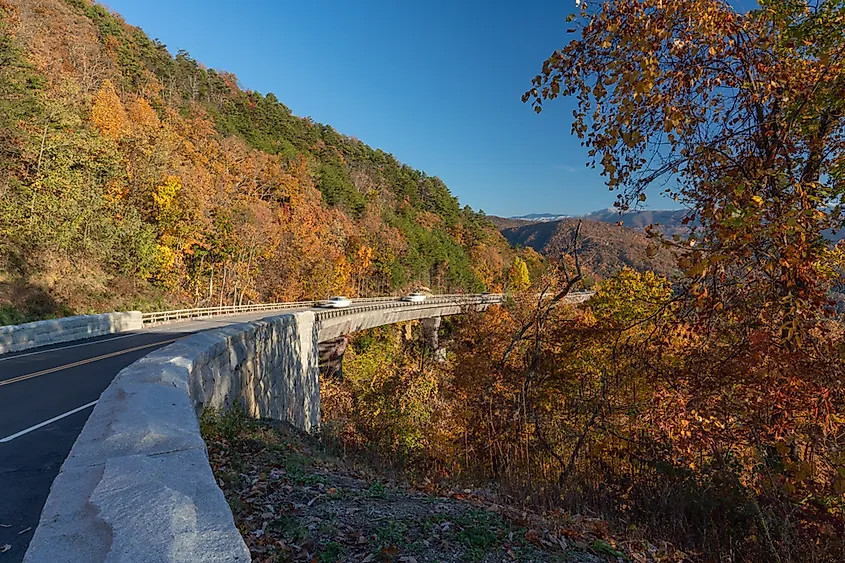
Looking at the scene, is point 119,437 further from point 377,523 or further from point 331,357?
point 331,357

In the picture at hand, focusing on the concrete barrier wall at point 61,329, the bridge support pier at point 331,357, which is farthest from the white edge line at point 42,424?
the bridge support pier at point 331,357

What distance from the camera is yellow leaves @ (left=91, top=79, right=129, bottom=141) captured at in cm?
3305

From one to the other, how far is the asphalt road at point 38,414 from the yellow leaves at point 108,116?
24.4 meters

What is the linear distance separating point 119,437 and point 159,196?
36998mm

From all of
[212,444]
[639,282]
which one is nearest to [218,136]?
[639,282]

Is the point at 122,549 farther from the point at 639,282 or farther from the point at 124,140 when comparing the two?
the point at 124,140

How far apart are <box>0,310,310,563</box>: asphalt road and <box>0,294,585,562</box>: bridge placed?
15 millimetres

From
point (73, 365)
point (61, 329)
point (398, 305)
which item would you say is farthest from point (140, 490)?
point (398, 305)

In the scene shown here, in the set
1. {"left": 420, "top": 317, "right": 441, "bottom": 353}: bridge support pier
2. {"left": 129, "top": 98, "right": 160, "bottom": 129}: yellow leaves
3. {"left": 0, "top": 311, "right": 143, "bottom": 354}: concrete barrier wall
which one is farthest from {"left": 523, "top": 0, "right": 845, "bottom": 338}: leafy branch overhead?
{"left": 420, "top": 317, "right": 441, "bottom": 353}: bridge support pier

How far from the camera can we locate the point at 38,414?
22.6 ft

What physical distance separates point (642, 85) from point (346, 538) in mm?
3980

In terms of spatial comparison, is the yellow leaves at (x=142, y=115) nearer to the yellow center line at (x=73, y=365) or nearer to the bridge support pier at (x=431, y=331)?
the yellow center line at (x=73, y=365)

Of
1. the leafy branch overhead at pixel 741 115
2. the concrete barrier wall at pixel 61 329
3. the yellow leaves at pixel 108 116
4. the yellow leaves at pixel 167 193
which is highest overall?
the yellow leaves at pixel 108 116

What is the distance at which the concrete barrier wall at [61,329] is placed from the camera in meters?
13.7
